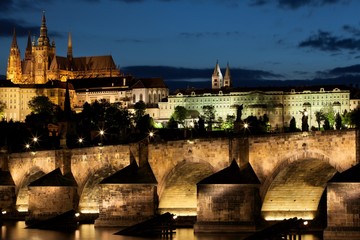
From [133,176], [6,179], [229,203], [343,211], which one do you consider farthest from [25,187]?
[343,211]

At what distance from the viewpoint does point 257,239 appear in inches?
1444

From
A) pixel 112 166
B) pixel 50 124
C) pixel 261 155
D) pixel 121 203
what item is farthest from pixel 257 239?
pixel 50 124

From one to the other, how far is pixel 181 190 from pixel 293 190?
788 centimetres

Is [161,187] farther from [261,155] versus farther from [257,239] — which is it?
[257,239]

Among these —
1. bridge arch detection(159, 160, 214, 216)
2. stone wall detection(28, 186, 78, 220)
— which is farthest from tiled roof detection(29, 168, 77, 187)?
bridge arch detection(159, 160, 214, 216)

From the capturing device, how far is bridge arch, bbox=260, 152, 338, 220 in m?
41.5

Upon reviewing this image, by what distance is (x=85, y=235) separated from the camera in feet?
149

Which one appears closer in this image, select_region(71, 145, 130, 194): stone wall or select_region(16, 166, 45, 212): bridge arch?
select_region(71, 145, 130, 194): stone wall

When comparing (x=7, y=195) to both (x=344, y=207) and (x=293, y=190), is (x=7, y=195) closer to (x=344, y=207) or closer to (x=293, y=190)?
(x=293, y=190)

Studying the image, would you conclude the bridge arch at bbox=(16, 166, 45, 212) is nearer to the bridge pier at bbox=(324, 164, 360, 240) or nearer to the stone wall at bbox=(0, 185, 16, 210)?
the stone wall at bbox=(0, 185, 16, 210)

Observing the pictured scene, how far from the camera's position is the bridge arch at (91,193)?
54500 mm

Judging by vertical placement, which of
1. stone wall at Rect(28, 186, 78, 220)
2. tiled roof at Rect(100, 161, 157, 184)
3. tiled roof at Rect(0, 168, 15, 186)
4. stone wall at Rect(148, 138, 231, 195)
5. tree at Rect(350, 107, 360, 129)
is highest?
tree at Rect(350, 107, 360, 129)

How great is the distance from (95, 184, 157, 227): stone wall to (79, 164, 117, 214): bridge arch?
7034 mm

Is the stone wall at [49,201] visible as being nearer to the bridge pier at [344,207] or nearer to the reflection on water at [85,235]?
the reflection on water at [85,235]
